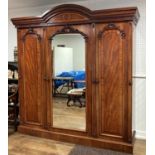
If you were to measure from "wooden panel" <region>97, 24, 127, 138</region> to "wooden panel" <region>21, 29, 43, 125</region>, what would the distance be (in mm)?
1064

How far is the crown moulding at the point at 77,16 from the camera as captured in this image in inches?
108

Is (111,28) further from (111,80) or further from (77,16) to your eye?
(111,80)

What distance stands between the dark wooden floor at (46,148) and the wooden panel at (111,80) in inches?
14.2

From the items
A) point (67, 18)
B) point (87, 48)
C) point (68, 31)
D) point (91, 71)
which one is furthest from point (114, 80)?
point (67, 18)

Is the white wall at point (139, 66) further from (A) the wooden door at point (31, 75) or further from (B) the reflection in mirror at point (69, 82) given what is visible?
(A) the wooden door at point (31, 75)

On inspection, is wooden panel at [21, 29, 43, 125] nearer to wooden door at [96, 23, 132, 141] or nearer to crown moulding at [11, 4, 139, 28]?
crown moulding at [11, 4, 139, 28]

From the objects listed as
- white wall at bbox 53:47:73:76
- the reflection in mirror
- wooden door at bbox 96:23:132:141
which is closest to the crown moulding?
wooden door at bbox 96:23:132:141

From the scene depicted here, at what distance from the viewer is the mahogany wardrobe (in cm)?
284

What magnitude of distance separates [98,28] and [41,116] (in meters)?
1.75

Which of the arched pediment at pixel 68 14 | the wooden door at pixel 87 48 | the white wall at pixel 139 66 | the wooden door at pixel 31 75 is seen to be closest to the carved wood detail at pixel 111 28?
the wooden door at pixel 87 48

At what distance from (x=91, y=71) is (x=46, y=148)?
1.35 metres

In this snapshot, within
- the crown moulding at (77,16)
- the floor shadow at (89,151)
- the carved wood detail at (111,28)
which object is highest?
the crown moulding at (77,16)
